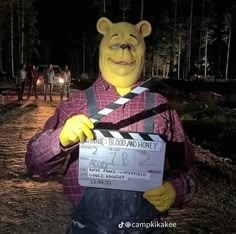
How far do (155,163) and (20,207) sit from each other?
4.59 metres

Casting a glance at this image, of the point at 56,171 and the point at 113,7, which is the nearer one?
the point at 56,171

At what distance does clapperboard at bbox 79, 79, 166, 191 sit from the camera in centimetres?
285

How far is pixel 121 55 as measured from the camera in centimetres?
317

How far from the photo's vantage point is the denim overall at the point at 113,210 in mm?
2951

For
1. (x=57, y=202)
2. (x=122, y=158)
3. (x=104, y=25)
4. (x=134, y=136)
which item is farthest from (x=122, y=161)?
(x=57, y=202)

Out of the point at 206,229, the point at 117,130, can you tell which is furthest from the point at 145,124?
the point at 206,229

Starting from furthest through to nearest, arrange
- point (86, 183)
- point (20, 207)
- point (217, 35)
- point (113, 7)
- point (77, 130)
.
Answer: point (217, 35) < point (113, 7) < point (20, 207) < point (86, 183) < point (77, 130)

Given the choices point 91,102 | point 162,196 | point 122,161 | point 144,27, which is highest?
point 144,27

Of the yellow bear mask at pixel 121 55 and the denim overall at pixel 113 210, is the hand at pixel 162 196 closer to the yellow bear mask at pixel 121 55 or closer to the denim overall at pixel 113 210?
the denim overall at pixel 113 210

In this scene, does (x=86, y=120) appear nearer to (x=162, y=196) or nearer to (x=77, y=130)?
(x=77, y=130)

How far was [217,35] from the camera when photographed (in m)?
74.6

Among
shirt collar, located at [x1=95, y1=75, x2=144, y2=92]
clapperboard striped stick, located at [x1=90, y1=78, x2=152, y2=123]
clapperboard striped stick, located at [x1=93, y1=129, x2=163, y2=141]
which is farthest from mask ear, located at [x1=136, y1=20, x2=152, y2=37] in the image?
clapperboard striped stick, located at [x1=93, y1=129, x2=163, y2=141]

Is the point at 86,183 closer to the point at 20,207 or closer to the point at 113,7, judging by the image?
the point at 20,207

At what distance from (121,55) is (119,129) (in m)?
0.48
